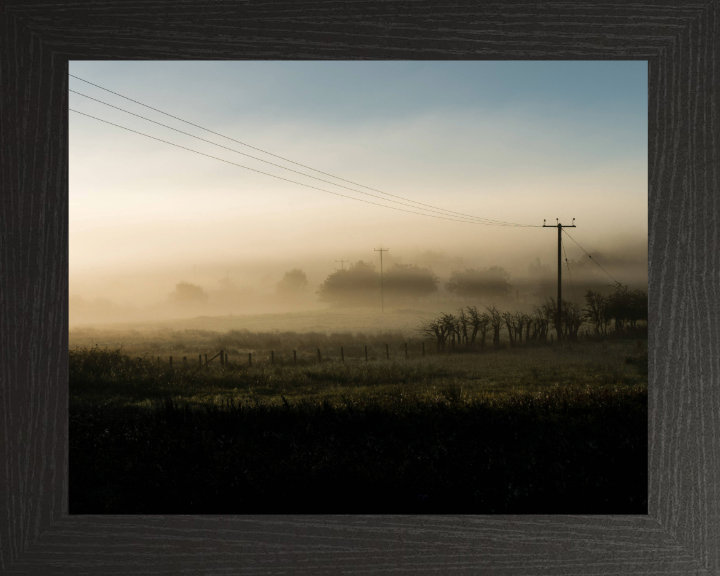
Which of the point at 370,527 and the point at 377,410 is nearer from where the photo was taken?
the point at 370,527

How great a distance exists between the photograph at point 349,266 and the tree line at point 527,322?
0.09 ft

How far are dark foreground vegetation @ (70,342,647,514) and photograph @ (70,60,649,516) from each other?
1 centimetres

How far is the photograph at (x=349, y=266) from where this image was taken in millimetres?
2281

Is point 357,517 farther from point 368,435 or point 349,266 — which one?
point 349,266

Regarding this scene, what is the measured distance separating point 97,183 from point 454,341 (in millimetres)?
2247

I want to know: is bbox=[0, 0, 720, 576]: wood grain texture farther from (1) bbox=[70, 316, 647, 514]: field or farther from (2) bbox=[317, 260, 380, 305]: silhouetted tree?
(2) bbox=[317, 260, 380, 305]: silhouetted tree

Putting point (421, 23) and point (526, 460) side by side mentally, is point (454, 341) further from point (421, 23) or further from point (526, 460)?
point (421, 23)

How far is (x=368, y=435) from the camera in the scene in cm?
261

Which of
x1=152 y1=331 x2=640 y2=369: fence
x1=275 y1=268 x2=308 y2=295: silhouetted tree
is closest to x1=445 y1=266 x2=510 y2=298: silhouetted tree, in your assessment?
x1=152 y1=331 x2=640 y2=369: fence

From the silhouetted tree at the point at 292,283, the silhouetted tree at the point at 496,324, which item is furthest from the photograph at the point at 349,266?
the silhouetted tree at the point at 496,324

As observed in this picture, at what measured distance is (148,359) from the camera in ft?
10.1

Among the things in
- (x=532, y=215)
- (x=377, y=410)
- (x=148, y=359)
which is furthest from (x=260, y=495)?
(x=532, y=215)

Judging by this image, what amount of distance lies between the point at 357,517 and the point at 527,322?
8.39 ft

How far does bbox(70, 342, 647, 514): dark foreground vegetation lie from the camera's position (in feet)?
6.52
